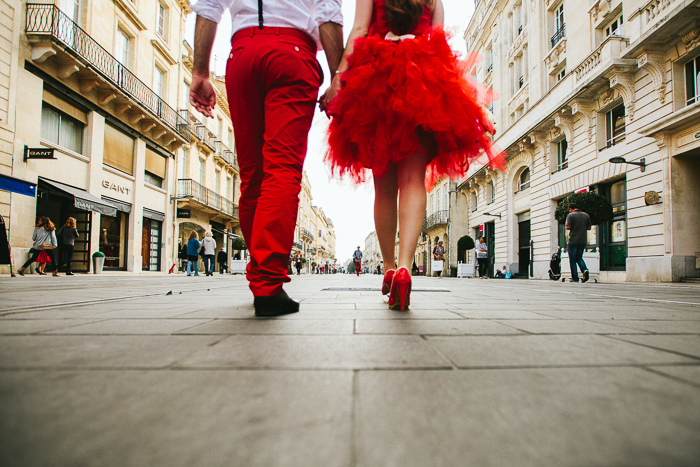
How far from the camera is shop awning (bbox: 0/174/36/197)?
780 centimetres

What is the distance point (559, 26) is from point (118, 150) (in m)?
17.7

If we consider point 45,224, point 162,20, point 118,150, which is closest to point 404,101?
point 45,224

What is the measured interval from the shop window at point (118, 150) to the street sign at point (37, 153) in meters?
3.39

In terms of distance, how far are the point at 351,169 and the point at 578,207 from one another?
27.5 feet

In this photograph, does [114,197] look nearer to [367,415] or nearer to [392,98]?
[392,98]

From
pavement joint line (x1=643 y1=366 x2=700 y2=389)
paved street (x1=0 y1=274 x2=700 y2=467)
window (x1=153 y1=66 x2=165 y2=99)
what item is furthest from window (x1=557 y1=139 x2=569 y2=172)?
window (x1=153 y1=66 x2=165 y2=99)

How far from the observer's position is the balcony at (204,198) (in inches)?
747

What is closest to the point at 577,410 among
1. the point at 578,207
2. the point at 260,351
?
the point at 260,351

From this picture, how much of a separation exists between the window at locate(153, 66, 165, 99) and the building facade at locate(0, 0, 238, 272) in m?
0.04

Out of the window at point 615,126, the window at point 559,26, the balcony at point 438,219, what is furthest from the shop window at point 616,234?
the balcony at point 438,219

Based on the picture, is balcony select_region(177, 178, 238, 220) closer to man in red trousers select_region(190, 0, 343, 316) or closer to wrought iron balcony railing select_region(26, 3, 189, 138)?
wrought iron balcony railing select_region(26, 3, 189, 138)

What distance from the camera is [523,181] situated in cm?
1895

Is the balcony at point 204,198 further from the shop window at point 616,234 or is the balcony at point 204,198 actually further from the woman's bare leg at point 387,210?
the woman's bare leg at point 387,210

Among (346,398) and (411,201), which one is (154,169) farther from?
(346,398)
